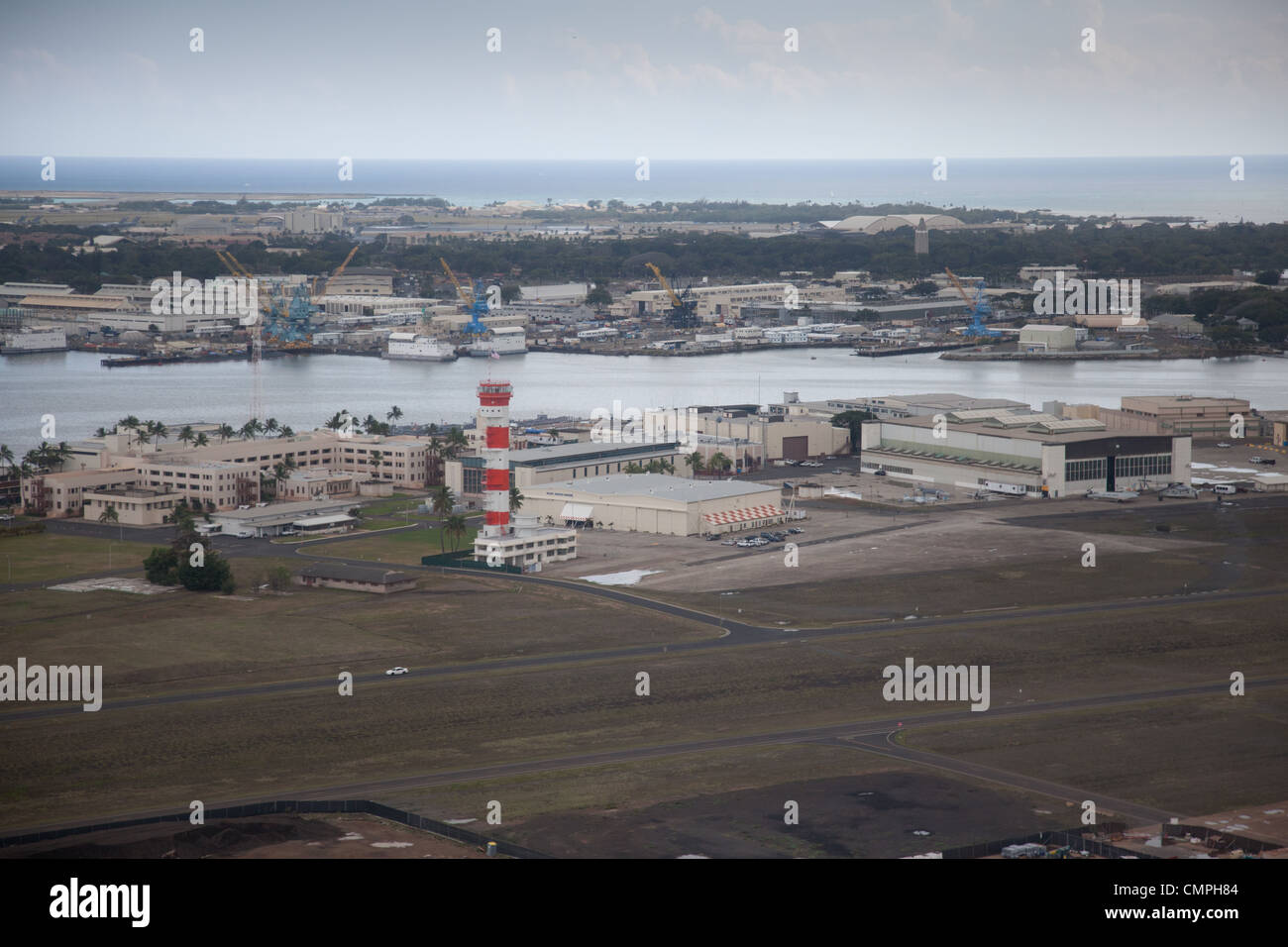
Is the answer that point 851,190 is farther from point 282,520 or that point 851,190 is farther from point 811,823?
point 811,823

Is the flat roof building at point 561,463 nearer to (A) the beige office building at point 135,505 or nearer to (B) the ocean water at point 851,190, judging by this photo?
(A) the beige office building at point 135,505

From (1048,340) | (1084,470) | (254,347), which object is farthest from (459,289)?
(1084,470)

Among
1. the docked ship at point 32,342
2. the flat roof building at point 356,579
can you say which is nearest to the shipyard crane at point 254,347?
the docked ship at point 32,342

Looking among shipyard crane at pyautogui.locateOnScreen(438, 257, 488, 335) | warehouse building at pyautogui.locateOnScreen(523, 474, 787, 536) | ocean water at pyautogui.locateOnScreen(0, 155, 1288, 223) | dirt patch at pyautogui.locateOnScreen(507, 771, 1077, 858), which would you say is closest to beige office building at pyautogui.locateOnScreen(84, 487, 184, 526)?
warehouse building at pyautogui.locateOnScreen(523, 474, 787, 536)

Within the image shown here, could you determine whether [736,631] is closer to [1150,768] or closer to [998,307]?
[1150,768]
